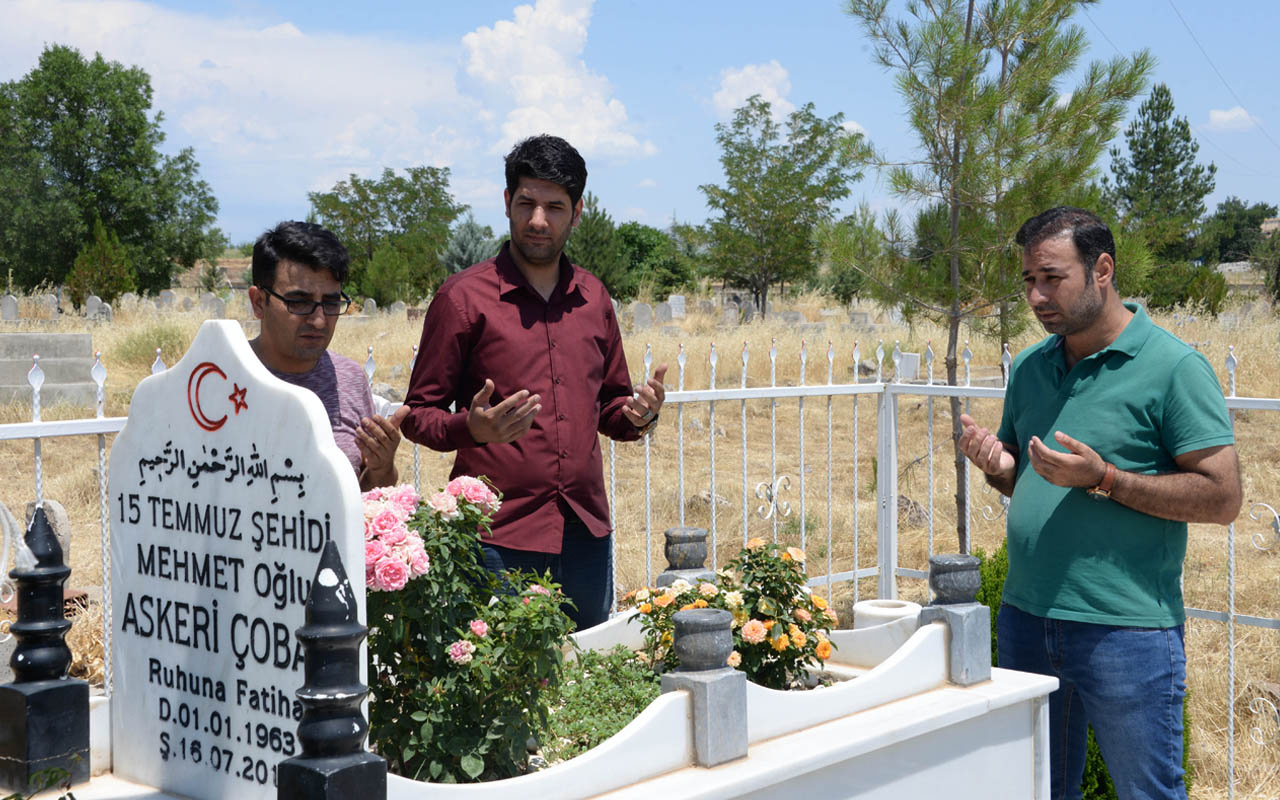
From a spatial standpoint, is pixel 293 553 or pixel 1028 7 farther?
pixel 1028 7

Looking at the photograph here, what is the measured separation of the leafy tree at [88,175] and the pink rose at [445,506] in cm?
3459

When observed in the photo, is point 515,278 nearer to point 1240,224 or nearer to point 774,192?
point 774,192

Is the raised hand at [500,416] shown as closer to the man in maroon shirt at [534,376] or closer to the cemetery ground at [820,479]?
the man in maroon shirt at [534,376]

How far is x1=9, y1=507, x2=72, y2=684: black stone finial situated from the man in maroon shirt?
0.91 m

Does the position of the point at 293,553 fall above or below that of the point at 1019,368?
below

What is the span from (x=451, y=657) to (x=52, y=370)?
1103 centimetres

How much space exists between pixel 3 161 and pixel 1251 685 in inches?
1451

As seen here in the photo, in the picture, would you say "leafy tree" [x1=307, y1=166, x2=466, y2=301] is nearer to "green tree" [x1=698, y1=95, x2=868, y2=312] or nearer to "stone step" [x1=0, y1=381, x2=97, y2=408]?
"green tree" [x1=698, y1=95, x2=868, y2=312]

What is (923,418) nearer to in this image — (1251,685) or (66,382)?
(1251,685)

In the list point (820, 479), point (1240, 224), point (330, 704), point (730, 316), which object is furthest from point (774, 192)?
point (1240, 224)

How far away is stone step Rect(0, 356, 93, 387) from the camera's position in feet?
→ 37.7

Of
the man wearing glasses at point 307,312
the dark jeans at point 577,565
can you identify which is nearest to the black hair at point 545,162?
the man wearing glasses at point 307,312

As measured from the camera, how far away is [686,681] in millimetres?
2188

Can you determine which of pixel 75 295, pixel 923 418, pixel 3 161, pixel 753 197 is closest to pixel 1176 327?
pixel 923 418
